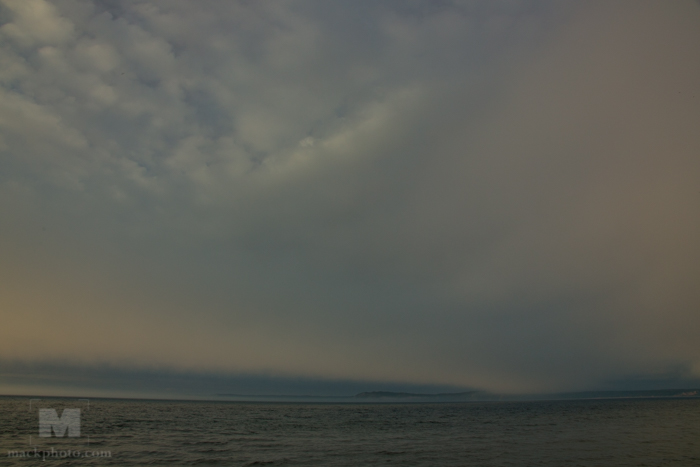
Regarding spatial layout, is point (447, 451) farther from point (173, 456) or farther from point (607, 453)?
point (173, 456)

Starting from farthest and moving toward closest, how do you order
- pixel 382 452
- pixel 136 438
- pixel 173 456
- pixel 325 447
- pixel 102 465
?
pixel 136 438
pixel 325 447
pixel 382 452
pixel 173 456
pixel 102 465

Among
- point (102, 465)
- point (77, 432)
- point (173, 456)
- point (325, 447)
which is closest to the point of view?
point (102, 465)

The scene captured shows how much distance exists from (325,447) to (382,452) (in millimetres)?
7216

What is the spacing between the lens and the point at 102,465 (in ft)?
96.8

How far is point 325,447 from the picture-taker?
41.2 meters

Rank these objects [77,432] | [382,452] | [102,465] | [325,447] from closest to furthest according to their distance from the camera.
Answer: [102,465] < [382,452] < [325,447] < [77,432]

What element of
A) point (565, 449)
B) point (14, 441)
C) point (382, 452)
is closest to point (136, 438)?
point (14, 441)

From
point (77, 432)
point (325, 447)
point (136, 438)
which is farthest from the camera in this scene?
point (77, 432)

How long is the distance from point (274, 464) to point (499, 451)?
22.7 metres

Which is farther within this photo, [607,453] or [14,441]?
[14,441]

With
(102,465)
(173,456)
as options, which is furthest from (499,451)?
(102,465)

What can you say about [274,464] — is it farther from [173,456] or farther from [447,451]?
[447,451]

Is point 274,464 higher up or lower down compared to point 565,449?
higher up

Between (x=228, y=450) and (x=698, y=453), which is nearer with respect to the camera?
(x=698, y=453)
